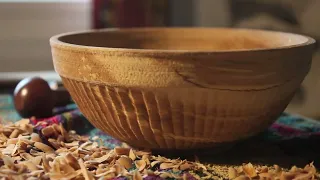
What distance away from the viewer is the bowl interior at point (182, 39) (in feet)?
2.49

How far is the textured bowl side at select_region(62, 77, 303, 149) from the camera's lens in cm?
55

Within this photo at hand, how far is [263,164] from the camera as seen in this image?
0.62 m

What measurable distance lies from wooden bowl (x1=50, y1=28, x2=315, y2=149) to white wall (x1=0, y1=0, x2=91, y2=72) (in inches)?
41.0

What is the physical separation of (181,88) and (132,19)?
957 millimetres

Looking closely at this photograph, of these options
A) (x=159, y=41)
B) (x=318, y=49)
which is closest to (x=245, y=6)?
(x=318, y=49)

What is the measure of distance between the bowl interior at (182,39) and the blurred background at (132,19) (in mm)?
198

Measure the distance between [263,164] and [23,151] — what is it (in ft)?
0.97

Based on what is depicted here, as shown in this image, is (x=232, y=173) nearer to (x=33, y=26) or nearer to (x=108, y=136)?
(x=108, y=136)

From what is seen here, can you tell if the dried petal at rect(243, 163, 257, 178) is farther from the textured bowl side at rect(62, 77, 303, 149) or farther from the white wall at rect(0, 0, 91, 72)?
the white wall at rect(0, 0, 91, 72)

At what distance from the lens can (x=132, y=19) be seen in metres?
1.46

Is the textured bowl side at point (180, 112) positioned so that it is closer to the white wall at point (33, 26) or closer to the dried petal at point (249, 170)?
the dried petal at point (249, 170)

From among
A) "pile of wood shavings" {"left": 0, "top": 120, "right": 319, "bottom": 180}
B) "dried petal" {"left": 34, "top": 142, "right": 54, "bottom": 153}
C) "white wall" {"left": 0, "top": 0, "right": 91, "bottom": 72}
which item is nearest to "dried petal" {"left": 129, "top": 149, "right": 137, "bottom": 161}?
"pile of wood shavings" {"left": 0, "top": 120, "right": 319, "bottom": 180}

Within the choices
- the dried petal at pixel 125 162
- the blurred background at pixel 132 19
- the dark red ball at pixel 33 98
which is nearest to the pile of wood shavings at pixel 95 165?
the dried petal at pixel 125 162

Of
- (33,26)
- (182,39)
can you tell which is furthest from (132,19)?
(182,39)
